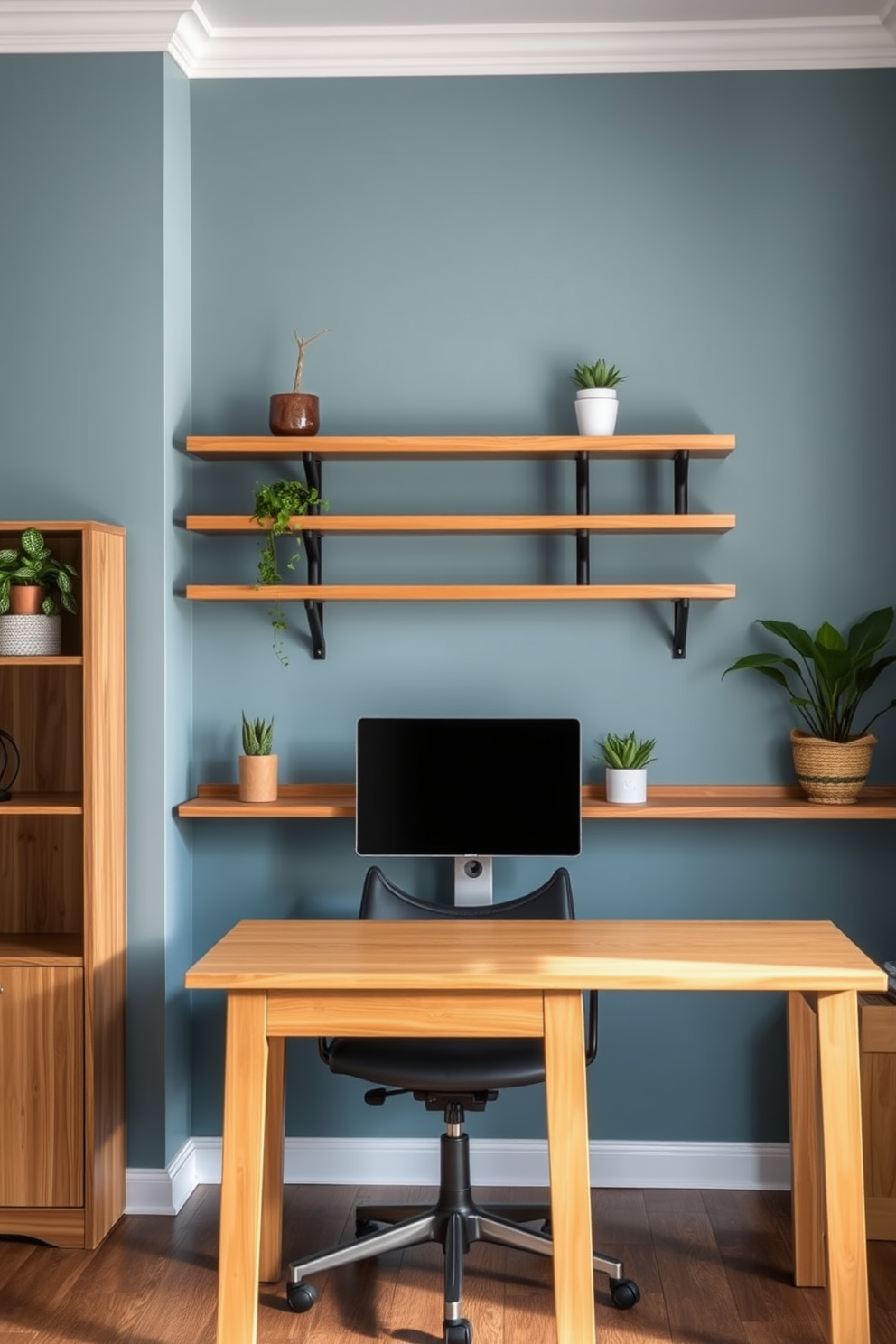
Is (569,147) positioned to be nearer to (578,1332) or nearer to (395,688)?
(395,688)

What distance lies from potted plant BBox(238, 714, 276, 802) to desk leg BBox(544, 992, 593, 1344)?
111cm

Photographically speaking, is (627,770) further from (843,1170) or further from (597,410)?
(843,1170)

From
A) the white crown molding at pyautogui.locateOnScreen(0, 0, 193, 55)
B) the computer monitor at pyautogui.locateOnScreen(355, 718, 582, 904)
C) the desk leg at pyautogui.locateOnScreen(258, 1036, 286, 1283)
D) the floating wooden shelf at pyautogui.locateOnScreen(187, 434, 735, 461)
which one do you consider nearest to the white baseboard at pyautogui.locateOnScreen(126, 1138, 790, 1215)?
the desk leg at pyautogui.locateOnScreen(258, 1036, 286, 1283)

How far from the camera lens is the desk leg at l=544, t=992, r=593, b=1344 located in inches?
91.8

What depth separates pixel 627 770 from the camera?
10.5 feet

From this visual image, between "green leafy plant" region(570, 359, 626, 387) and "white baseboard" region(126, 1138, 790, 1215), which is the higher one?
"green leafy plant" region(570, 359, 626, 387)

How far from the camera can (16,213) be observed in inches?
123

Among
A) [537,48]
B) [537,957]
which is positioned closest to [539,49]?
[537,48]

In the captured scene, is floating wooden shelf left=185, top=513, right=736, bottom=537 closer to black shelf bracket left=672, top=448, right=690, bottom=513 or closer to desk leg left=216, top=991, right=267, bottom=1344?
black shelf bracket left=672, top=448, right=690, bottom=513

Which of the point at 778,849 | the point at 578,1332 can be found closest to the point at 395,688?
the point at 778,849

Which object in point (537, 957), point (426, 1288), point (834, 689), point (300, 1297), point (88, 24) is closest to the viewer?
point (537, 957)

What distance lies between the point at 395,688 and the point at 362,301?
101 centimetres

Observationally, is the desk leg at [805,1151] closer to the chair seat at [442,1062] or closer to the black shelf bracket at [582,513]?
the chair seat at [442,1062]

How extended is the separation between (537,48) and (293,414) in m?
1.14
